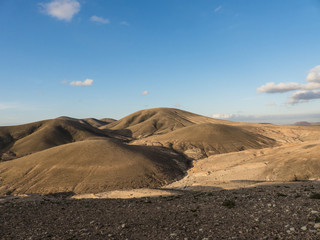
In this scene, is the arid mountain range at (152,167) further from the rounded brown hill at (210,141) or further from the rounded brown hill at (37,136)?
the rounded brown hill at (37,136)

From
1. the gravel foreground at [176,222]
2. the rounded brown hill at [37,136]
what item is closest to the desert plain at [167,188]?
the gravel foreground at [176,222]

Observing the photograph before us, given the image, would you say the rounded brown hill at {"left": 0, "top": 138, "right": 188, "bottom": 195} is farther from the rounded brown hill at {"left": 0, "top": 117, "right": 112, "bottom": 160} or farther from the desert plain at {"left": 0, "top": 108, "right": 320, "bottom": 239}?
the rounded brown hill at {"left": 0, "top": 117, "right": 112, "bottom": 160}

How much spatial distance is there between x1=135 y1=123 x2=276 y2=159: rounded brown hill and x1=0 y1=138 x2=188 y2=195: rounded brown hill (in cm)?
2389

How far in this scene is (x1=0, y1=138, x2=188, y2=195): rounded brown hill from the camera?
170 feet

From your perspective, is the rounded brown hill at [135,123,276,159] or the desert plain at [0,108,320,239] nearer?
the desert plain at [0,108,320,239]

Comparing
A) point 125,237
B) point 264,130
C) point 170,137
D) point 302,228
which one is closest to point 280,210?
point 302,228

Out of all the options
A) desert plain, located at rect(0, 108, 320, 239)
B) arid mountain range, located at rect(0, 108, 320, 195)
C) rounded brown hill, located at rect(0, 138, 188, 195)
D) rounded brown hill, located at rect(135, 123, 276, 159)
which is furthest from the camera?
rounded brown hill, located at rect(135, 123, 276, 159)

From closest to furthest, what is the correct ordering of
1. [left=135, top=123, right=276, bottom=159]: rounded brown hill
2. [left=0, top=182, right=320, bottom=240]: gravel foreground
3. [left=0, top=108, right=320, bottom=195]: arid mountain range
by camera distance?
1. [left=0, top=182, right=320, bottom=240]: gravel foreground
2. [left=0, top=108, right=320, bottom=195]: arid mountain range
3. [left=135, top=123, right=276, bottom=159]: rounded brown hill

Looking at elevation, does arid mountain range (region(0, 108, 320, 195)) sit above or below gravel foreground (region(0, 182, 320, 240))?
below

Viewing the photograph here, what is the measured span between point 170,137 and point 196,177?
59.0m

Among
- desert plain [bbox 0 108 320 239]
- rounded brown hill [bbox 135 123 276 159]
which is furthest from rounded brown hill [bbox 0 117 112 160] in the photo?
rounded brown hill [bbox 135 123 276 159]

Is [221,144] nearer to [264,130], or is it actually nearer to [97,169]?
[264,130]

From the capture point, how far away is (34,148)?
121688 millimetres

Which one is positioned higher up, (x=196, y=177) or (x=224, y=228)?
(x=224, y=228)
